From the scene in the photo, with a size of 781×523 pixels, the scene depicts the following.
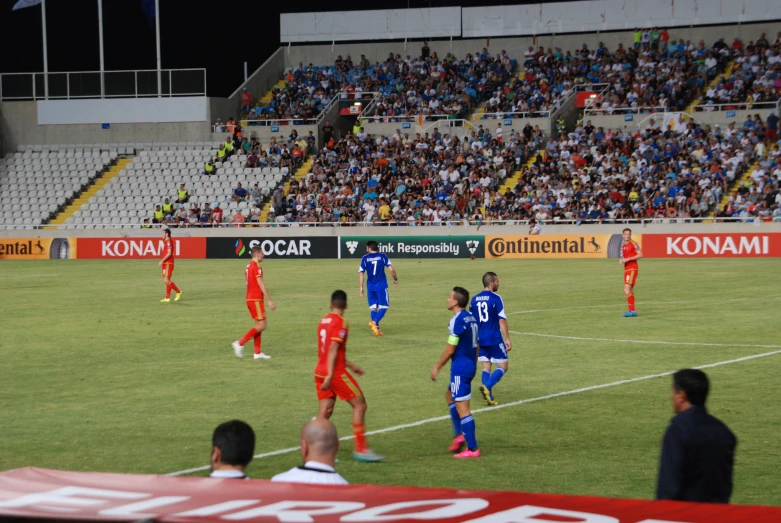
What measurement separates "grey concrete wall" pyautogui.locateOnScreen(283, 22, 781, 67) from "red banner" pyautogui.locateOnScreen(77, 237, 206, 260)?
68.6 ft

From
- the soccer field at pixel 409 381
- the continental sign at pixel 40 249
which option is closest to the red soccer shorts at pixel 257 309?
the soccer field at pixel 409 381

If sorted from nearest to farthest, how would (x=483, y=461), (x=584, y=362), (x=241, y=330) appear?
(x=483, y=461), (x=584, y=362), (x=241, y=330)

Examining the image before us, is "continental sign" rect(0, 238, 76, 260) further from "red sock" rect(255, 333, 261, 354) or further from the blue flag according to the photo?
"red sock" rect(255, 333, 261, 354)

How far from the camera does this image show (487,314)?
1316 centimetres

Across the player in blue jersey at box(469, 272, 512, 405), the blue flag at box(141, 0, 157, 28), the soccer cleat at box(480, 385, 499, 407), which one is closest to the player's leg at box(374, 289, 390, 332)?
the player in blue jersey at box(469, 272, 512, 405)

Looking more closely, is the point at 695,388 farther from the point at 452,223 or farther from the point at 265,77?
the point at 265,77

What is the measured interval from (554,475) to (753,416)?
155 inches

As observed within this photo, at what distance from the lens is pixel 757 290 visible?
1090 inches

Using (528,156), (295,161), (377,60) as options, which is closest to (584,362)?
(528,156)

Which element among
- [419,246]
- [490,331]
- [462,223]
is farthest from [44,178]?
[490,331]

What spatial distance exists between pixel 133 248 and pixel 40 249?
16.6ft

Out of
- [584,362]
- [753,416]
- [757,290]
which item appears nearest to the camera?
[753,416]

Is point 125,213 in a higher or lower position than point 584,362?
higher

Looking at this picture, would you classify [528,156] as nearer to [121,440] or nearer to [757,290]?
[757,290]
